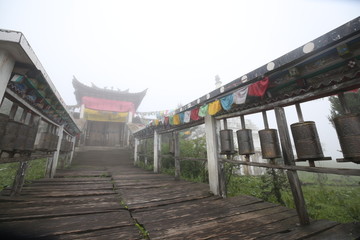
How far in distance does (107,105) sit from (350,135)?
2328 cm

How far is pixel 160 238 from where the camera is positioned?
2051mm

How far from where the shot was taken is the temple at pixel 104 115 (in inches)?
744

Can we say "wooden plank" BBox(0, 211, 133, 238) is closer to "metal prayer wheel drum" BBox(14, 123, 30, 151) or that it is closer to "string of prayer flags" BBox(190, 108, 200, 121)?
"metal prayer wheel drum" BBox(14, 123, 30, 151)

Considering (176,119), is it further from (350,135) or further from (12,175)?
(12,175)

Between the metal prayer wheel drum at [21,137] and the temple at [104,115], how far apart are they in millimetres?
15352

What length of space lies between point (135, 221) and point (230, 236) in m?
1.52

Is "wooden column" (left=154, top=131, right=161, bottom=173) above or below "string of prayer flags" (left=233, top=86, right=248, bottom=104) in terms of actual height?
below

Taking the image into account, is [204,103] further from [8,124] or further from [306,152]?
[8,124]

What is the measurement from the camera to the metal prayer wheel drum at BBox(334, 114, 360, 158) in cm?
209

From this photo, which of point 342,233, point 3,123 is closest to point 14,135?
point 3,123

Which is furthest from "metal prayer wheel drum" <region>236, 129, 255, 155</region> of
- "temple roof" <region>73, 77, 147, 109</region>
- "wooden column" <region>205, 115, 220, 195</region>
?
"temple roof" <region>73, 77, 147, 109</region>

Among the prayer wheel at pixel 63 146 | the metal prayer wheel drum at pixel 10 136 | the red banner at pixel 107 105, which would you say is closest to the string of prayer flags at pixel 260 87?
the metal prayer wheel drum at pixel 10 136

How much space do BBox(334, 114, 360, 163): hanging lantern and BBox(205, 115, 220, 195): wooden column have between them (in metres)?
2.62

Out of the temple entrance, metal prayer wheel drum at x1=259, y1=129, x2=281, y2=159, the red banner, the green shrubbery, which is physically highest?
the red banner
